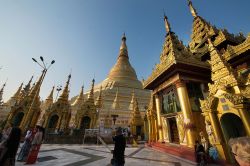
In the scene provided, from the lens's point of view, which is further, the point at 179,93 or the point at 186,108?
the point at 179,93

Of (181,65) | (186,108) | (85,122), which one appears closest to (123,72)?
(85,122)

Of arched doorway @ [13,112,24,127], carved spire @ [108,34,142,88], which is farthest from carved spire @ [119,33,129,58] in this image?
arched doorway @ [13,112,24,127]

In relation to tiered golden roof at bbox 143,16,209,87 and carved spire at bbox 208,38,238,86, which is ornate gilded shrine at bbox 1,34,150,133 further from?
carved spire at bbox 208,38,238,86

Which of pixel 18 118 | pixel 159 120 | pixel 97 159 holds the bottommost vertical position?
pixel 97 159

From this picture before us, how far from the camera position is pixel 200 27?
46.6 feet

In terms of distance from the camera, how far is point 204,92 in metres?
9.58

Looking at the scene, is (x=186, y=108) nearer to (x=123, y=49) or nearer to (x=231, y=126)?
(x=231, y=126)

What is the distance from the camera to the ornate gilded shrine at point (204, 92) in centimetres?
584

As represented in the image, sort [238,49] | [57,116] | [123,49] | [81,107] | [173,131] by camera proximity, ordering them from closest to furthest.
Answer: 1. [238,49]
2. [173,131]
3. [57,116]
4. [81,107]
5. [123,49]

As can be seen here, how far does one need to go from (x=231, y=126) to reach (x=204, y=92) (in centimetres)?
367

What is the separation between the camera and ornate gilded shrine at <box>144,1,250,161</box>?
5.84 meters

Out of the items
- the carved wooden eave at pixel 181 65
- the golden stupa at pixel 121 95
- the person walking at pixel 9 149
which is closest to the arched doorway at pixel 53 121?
the golden stupa at pixel 121 95

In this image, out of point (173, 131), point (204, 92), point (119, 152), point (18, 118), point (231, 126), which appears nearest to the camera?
point (119, 152)

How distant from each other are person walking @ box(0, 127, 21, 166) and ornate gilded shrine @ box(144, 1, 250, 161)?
312 inches
